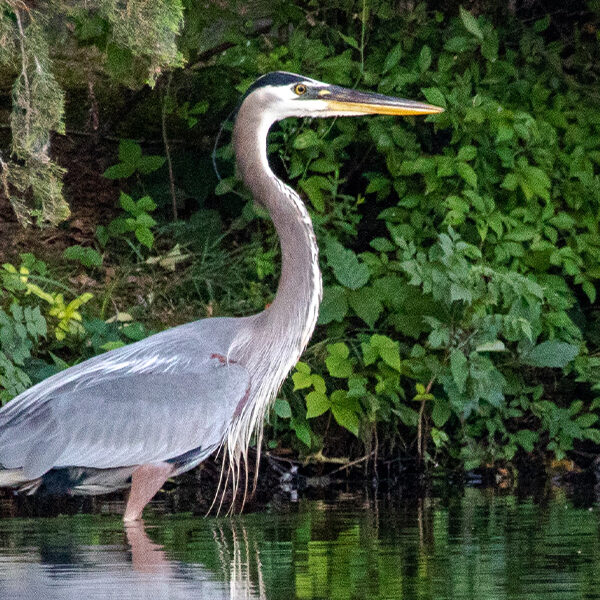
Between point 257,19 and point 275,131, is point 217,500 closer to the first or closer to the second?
point 275,131

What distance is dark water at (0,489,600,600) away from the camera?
4.07 meters

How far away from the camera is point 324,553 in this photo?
15.7 feet

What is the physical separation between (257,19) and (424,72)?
120 centimetres

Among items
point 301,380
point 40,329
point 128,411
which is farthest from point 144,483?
point 301,380

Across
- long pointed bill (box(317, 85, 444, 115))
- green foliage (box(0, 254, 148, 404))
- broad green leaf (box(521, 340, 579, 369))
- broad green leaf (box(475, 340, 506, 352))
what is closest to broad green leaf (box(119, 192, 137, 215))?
green foliage (box(0, 254, 148, 404))

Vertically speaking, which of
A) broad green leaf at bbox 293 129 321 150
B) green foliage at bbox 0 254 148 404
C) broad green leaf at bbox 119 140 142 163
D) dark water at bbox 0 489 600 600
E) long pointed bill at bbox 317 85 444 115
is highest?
broad green leaf at bbox 119 140 142 163

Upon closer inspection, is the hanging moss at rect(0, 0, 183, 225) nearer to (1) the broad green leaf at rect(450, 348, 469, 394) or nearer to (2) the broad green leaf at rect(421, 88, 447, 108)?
(2) the broad green leaf at rect(421, 88, 447, 108)

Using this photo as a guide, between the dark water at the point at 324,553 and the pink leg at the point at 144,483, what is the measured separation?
0.10 meters

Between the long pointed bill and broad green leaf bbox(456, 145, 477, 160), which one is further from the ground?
broad green leaf bbox(456, 145, 477, 160)

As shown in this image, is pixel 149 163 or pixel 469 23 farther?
pixel 149 163

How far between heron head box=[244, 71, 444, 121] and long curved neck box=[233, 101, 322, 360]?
0.34 m

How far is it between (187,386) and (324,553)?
4.70 feet

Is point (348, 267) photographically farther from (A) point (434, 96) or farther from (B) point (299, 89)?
(B) point (299, 89)

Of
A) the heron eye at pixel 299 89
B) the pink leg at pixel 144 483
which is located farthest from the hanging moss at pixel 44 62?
the pink leg at pixel 144 483
